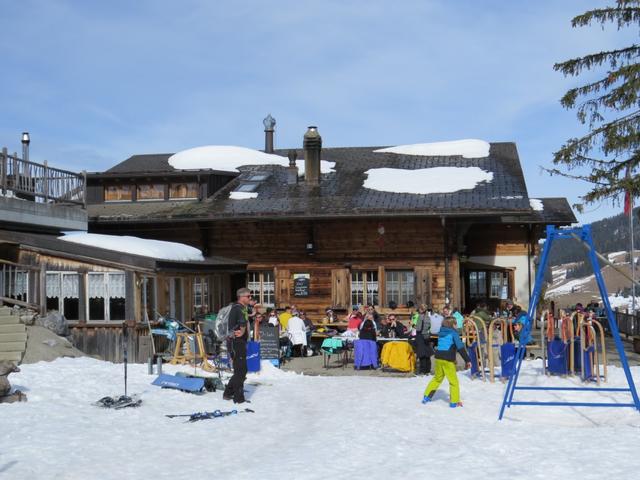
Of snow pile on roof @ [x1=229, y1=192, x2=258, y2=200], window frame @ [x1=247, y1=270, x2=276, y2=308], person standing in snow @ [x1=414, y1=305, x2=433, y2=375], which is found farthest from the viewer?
snow pile on roof @ [x1=229, y1=192, x2=258, y2=200]

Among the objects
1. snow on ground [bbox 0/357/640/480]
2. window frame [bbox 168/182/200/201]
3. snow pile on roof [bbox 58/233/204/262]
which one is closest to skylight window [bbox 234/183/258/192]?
window frame [bbox 168/182/200/201]

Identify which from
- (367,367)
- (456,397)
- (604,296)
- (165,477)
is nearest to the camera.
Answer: (165,477)

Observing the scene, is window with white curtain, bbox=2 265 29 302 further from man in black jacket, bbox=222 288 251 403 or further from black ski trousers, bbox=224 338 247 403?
black ski trousers, bbox=224 338 247 403

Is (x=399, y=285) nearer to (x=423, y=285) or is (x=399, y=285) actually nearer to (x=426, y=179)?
(x=423, y=285)

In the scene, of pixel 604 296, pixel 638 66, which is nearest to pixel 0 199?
pixel 604 296

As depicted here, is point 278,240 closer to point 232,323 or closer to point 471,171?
point 471,171

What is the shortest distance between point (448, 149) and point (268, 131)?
8326mm

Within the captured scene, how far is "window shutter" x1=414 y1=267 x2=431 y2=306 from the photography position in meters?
22.8

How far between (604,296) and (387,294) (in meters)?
12.0

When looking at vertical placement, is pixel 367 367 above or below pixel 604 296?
below

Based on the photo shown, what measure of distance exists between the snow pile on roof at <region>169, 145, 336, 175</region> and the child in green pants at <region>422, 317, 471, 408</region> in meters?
16.1

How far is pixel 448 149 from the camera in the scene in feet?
100

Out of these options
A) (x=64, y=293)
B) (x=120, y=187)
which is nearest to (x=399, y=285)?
(x=64, y=293)

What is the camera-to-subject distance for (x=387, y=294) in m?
23.3
